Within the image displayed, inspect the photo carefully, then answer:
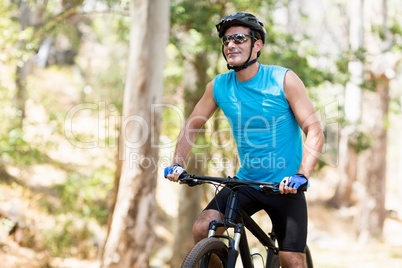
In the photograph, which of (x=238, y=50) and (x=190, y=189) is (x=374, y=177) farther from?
(x=238, y=50)

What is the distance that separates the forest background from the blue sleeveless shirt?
4049 millimetres

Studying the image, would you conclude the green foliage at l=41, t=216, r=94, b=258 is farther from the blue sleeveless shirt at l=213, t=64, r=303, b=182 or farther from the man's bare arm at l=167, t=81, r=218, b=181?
the blue sleeveless shirt at l=213, t=64, r=303, b=182

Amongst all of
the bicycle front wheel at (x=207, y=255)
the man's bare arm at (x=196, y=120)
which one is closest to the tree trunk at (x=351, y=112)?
the man's bare arm at (x=196, y=120)

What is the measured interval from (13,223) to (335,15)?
2352 centimetres

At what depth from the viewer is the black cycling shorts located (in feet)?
12.1

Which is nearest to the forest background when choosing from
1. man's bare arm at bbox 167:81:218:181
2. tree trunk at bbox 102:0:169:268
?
tree trunk at bbox 102:0:169:268

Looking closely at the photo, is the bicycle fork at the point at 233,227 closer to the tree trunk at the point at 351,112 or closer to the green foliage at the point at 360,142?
the tree trunk at the point at 351,112

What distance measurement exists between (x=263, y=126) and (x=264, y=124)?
3 centimetres

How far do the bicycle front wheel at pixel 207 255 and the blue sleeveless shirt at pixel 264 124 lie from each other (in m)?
0.68

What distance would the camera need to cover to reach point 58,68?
32.9 metres

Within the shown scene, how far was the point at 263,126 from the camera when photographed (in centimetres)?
363

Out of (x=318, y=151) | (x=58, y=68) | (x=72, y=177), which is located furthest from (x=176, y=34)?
(x=58, y=68)

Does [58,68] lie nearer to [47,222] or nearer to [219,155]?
[47,222]

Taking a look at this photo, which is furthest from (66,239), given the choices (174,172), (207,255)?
(207,255)
